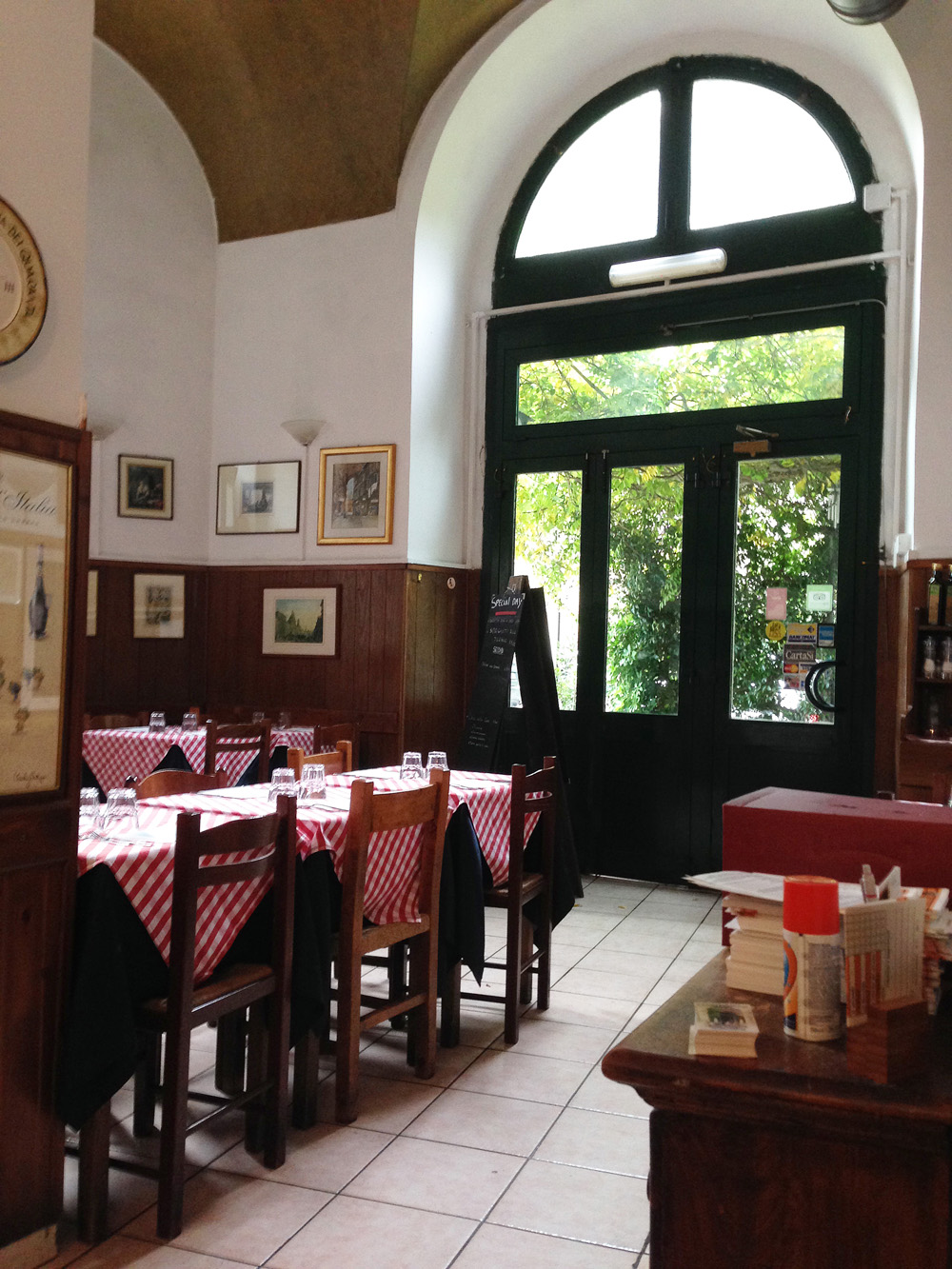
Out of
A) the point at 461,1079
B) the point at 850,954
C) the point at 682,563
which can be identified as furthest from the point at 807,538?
the point at 850,954

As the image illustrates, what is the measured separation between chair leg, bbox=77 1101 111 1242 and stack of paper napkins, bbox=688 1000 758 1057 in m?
1.71

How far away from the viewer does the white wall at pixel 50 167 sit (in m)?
2.55

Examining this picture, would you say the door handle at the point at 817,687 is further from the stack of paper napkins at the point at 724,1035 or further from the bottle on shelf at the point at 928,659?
the stack of paper napkins at the point at 724,1035

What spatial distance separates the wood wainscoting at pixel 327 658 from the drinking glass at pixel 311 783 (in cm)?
317

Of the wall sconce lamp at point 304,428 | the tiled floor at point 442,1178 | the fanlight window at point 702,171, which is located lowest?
the tiled floor at point 442,1178

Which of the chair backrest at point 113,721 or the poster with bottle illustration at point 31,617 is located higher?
the poster with bottle illustration at point 31,617

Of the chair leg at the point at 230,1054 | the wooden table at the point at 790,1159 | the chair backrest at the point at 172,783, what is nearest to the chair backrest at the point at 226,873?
Answer: the chair leg at the point at 230,1054

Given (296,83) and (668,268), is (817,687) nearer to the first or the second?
(668,268)

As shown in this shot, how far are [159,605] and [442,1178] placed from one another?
5.65 m

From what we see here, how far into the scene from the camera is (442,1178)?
2.97 m

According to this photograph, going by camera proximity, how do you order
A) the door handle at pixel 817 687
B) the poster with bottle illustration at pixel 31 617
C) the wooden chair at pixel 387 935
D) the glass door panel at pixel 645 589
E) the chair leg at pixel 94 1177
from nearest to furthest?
the poster with bottle illustration at pixel 31 617 → the chair leg at pixel 94 1177 → the wooden chair at pixel 387 935 → the door handle at pixel 817 687 → the glass door panel at pixel 645 589

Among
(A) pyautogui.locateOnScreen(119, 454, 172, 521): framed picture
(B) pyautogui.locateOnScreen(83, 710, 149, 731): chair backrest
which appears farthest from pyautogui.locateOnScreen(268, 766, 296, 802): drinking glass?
(A) pyautogui.locateOnScreen(119, 454, 172, 521): framed picture

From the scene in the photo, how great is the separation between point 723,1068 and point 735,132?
22.8ft

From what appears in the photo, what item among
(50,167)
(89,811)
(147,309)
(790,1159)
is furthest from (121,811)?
(147,309)
